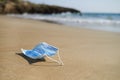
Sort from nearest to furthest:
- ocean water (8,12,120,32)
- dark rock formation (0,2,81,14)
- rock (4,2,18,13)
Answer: ocean water (8,12,120,32) → rock (4,2,18,13) → dark rock formation (0,2,81,14)

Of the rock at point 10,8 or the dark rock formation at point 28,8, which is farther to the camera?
the dark rock formation at point 28,8

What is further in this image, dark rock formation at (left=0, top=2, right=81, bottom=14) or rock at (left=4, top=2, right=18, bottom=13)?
dark rock formation at (left=0, top=2, right=81, bottom=14)

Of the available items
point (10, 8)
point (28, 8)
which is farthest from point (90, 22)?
point (28, 8)

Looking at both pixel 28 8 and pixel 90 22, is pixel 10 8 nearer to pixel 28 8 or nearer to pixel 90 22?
pixel 28 8

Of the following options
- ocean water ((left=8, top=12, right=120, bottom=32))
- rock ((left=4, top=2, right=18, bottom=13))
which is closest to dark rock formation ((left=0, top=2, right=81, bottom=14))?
rock ((left=4, top=2, right=18, bottom=13))

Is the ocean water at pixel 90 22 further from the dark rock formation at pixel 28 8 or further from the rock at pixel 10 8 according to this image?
the dark rock formation at pixel 28 8

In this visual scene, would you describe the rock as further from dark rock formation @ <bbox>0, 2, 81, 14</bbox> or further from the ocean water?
the ocean water

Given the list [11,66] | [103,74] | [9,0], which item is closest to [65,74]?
[103,74]

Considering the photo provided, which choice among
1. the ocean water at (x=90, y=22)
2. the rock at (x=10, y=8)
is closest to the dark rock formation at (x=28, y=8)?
the rock at (x=10, y=8)

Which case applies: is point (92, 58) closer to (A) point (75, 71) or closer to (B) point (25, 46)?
(A) point (75, 71)
